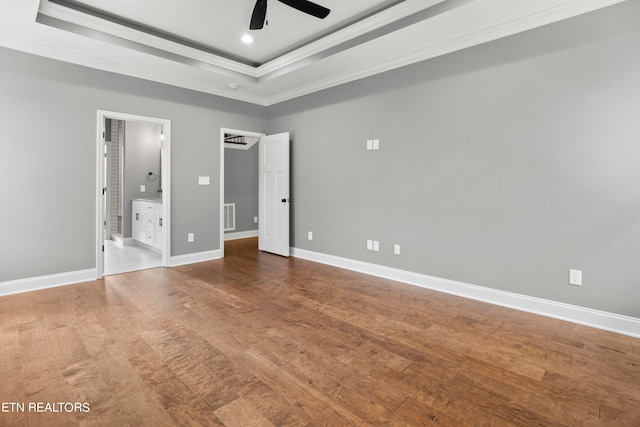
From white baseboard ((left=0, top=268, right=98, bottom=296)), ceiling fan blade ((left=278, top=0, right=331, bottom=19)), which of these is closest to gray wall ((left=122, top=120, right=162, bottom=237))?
white baseboard ((left=0, top=268, right=98, bottom=296))

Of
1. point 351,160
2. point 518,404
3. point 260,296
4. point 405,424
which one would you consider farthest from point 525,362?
point 351,160

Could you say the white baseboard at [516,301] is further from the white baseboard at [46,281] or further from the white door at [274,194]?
the white baseboard at [46,281]

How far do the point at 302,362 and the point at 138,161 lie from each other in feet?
19.7

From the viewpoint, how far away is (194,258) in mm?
5004

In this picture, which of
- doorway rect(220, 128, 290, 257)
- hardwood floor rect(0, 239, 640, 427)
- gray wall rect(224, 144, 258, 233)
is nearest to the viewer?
hardwood floor rect(0, 239, 640, 427)

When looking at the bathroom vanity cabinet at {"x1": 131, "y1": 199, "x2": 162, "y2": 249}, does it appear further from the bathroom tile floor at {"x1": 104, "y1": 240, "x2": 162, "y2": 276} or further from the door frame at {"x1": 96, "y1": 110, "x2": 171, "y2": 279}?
the door frame at {"x1": 96, "y1": 110, "x2": 171, "y2": 279}

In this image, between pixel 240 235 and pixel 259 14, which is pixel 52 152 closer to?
pixel 259 14

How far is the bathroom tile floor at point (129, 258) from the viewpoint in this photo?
4.54 m

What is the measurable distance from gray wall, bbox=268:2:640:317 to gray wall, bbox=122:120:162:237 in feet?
14.3

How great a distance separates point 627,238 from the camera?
8.50 feet

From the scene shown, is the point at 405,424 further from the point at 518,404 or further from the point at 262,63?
the point at 262,63

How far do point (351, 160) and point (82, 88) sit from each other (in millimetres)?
3550

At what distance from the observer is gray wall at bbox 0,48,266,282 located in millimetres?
3439

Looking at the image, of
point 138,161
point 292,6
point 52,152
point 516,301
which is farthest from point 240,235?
point 516,301
